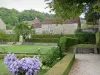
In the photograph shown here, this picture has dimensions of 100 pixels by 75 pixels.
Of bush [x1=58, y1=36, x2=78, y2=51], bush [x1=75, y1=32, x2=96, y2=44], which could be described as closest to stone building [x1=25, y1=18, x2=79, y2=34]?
bush [x1=75, y1=32, x2=96, y2=44]

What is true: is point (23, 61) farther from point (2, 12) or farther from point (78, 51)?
point (2, 12)

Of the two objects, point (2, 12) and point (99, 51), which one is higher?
point (2, 12)

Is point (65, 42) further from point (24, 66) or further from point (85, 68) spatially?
point (24, 66)

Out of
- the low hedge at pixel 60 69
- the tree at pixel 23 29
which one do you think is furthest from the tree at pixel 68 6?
the tree at pixel 23 29

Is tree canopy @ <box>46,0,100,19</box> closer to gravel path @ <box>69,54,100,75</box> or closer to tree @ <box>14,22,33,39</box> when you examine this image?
gravel path @ <box>69,54,100,75</box>

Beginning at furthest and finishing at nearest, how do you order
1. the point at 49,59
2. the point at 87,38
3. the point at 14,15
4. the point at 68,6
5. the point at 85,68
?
the point at 14,15, the point at 87,38, the point at 68,6, the point at 49,59, the point at 85,68

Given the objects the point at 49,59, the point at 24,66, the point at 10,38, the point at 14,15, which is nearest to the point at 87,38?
the point at 10,38

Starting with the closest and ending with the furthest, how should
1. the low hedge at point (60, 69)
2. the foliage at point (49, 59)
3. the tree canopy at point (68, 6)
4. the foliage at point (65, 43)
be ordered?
the low hedge at point (60, 69)
the foliage at point (49, 59)
the tree canopy at point (68, 6)
the foliage at point (65, 43)

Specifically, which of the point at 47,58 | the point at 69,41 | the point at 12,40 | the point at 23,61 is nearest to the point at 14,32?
the point at 12,40

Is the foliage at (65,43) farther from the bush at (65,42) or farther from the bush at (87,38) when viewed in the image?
the bush at (87,38)

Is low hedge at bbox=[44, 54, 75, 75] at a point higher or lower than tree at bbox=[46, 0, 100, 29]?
lower

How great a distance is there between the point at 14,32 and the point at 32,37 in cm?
506

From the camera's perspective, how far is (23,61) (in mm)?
7156

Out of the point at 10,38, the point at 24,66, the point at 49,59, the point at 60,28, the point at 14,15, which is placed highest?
the point at 14,15
